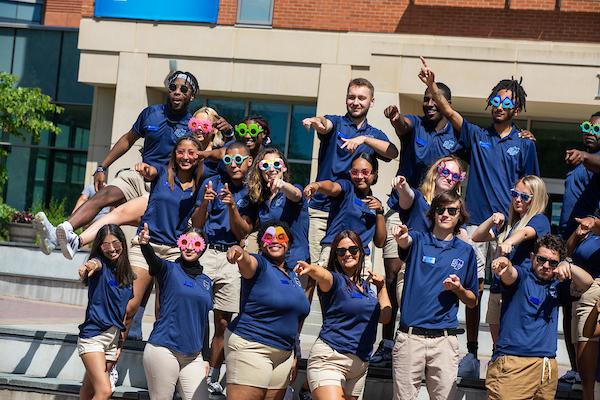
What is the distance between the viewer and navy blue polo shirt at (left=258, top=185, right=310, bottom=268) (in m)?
8.92

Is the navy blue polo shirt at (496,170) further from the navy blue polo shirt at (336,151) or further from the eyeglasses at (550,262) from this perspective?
the eyeglasses at (550,262)

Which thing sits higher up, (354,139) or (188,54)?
(188,54)

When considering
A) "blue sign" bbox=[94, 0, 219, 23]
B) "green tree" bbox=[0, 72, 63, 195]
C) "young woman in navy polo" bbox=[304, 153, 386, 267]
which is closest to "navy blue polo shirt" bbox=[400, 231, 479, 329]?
"young woman in navy polo" bbox=[304, 153, 386, 267]

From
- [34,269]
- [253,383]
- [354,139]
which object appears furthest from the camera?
Answer: [34,269]

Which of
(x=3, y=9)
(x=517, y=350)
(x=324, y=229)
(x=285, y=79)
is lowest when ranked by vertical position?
(x=517, y=350)

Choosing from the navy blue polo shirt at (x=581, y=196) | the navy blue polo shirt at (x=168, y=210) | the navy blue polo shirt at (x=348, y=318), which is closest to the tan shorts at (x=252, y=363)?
the navy blue polo shirt at (x=348, y=318)

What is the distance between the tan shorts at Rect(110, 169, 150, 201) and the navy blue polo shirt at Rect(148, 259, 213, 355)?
1.87 meters

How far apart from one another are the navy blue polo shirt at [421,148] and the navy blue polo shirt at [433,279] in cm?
125

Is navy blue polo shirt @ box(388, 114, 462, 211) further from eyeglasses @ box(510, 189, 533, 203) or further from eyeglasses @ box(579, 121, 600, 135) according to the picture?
eyeglasses @ box(579, 121, 600, 135)

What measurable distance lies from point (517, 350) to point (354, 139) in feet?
7.55

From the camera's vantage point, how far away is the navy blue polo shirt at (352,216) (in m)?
9.15

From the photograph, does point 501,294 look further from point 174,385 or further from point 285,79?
point 285,79

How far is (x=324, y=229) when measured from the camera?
9578mm

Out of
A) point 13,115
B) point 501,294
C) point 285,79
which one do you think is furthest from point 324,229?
point 13,115
